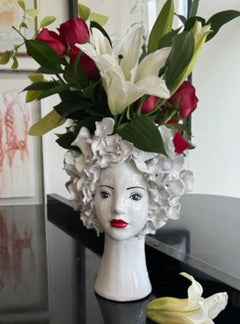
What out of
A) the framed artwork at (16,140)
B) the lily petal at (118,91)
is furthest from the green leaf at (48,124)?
the framed artwork at (16,140)

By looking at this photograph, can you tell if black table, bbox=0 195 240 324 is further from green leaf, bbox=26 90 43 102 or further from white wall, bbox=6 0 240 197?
white wall, bbox=6 0 240 197

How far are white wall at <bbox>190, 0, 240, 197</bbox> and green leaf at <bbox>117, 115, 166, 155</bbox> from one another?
1801mm

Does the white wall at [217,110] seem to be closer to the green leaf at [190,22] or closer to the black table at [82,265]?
the black table at [82,265]

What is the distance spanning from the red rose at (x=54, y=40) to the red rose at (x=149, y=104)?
0.52ft

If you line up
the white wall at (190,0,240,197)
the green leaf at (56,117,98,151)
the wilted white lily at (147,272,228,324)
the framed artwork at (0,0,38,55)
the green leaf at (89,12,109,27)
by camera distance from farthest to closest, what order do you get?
1. the white wall at (190,0,240,197)
2. the framed artwork at (0,0,38,55)
3. the green leaf at (89,12,109,27)
4. the green leaf at (56,117,98,151)
5. the wilted white lily at (147,272,228,324)

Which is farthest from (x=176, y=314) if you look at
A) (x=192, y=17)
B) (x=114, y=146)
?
(x=192, y=17)

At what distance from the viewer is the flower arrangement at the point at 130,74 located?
58 centimetres

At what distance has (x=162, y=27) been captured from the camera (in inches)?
25.1

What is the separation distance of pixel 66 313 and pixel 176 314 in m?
0.18

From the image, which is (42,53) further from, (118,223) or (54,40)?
(118,223)

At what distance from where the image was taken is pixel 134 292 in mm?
674

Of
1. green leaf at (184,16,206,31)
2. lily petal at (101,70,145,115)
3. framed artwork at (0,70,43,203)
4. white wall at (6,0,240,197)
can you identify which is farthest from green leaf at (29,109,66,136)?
white wall at (6,0,240,197)

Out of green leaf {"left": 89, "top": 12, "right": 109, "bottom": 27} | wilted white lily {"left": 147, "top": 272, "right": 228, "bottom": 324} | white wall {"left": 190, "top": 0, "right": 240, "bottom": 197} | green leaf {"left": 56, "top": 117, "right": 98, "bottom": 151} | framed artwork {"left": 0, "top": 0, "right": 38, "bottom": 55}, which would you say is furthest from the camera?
white wall {"left": 190, "top": 0, "right": 240, "bottom": 197}

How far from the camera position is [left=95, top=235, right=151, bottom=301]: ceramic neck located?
0.67 m
